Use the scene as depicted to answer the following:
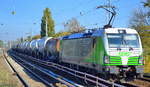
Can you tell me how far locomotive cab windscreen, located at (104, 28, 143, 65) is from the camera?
15.6m

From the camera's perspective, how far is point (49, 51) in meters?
36.0

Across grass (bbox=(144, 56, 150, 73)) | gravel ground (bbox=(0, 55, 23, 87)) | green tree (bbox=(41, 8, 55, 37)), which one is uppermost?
green tree (bbox=(41, 8, 55, 37))

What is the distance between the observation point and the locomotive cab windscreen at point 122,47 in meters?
15.6

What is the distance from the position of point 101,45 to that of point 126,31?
1696 millimetres

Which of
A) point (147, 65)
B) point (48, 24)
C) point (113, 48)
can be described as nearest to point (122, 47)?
Result: point (113, 48)

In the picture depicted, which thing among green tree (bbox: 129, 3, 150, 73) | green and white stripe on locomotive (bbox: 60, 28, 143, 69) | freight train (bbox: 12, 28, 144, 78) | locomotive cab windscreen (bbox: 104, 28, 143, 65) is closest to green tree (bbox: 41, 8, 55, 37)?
green tree (bbox: 129, 3, 150, 73)

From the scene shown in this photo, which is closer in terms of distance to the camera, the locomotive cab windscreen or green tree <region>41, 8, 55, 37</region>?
the locomotive cab windscreen

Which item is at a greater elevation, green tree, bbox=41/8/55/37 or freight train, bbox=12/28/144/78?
green tree, bbox=41/8/55/37

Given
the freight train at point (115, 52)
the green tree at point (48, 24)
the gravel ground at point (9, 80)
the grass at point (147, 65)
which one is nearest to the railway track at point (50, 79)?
the gravel ground at point (9, 80)

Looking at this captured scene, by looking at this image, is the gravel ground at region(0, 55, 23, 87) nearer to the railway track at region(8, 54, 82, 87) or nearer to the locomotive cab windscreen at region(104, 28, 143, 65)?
the railway track at region(8, 54, 82, 87)

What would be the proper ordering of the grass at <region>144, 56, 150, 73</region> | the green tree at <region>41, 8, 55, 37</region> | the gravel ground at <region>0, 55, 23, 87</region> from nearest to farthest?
the gravel ground at <region>0, 55, 23, 87</region>
the grass at <region>144, 56, 150, 73</region>
the green tree at <region>41, 8, 55, 37</region>

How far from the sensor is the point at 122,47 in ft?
52.3

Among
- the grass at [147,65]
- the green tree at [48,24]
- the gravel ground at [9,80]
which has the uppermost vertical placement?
the green tree at [48,24]

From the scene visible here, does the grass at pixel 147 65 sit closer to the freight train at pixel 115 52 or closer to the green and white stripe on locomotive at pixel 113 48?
the freight train at pixel 115 52
